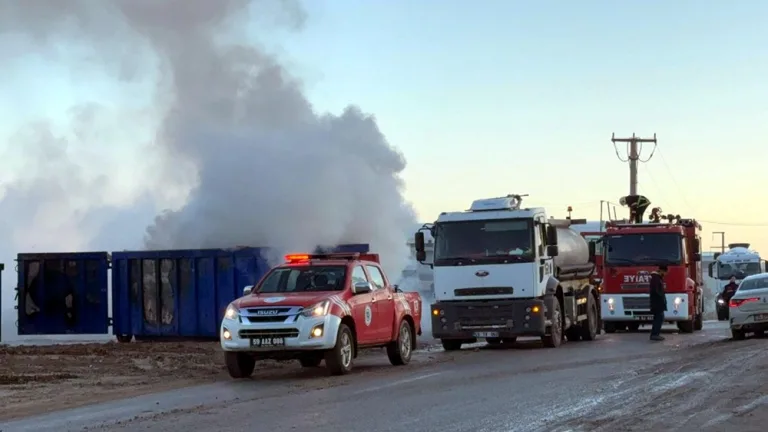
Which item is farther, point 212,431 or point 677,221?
point 677,221

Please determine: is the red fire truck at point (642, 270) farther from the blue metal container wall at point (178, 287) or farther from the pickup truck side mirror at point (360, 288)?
the pickup truck side mirror at point (360, 288)

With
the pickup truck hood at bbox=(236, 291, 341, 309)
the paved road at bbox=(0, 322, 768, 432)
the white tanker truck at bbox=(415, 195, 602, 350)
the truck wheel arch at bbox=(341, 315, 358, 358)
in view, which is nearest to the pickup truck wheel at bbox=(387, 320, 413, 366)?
the paved road at bbox=(0, 322, 768, 432)

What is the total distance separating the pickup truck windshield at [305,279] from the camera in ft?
58.0

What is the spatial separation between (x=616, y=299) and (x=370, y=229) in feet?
23.4

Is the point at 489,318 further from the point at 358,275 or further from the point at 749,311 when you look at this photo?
the point at 749,311

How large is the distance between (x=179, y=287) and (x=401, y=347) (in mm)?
9272

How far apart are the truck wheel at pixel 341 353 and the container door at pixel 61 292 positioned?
12.0 metres

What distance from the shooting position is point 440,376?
16.7 metres

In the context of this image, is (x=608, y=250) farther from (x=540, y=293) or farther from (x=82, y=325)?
(x=82, y=325)

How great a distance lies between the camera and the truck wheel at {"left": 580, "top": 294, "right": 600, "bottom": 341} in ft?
90.1

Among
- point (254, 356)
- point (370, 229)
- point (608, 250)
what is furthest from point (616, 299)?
point (254, 356)

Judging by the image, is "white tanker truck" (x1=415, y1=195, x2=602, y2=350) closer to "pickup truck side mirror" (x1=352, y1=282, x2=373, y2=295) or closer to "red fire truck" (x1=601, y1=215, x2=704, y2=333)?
"pickup truck side mirror" (x1=352, y1=282, x2=373, y2=295)

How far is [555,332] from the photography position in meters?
24.0

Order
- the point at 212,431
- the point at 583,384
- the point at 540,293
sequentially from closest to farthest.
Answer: the point at 212,431 < the point at 583,384 < the point at 540,293
